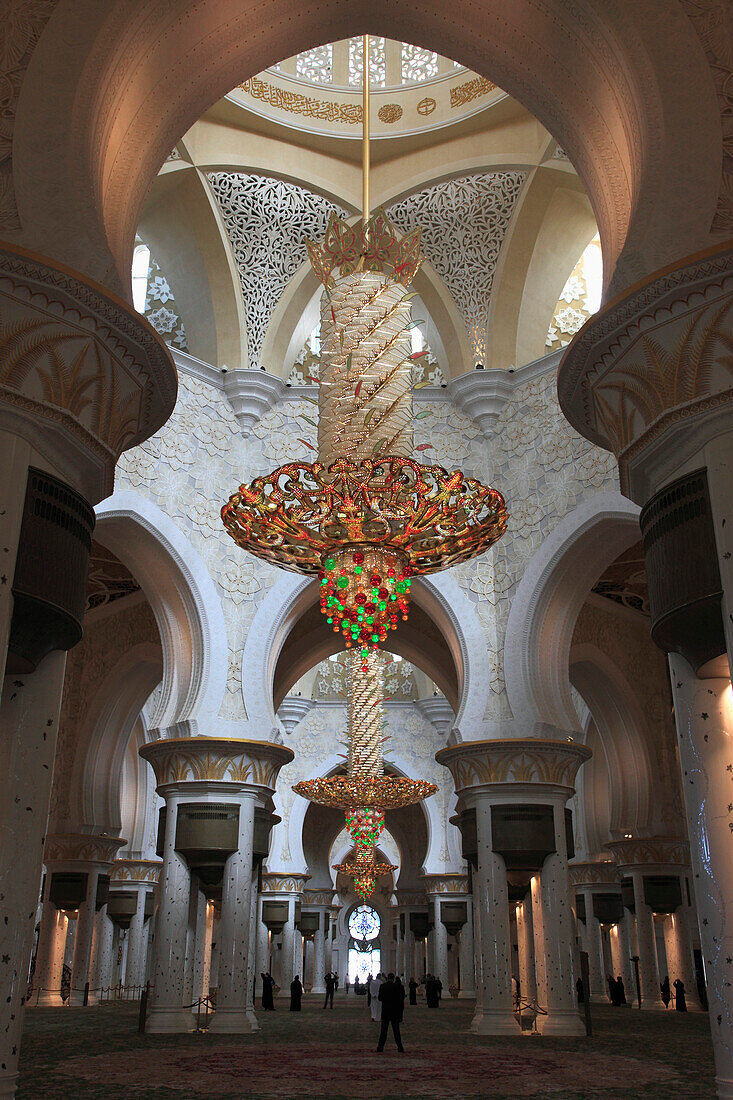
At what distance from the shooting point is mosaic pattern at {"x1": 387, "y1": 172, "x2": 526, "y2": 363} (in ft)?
39.7

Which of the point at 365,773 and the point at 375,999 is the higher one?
the point at 365,773

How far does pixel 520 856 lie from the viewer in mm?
10258

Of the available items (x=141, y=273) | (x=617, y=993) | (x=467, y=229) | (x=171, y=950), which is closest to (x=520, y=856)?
(x=171, y=950)

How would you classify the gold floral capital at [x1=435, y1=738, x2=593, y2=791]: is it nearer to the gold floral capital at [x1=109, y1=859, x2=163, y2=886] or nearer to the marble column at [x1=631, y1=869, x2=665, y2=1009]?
the marble column at [x1=631, y1=869, x2=665, y2=1009]

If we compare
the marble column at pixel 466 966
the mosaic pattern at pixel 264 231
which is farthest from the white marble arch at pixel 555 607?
the marble column at pixel 466 966

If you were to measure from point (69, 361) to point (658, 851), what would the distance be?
469 inches

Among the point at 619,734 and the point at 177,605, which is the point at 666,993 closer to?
the point at 619,734

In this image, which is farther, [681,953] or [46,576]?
[681,953]

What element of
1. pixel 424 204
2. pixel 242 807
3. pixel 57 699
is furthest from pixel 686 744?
pixel 424 204

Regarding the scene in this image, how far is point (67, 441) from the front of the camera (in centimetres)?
428

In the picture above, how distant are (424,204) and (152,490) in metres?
5.09

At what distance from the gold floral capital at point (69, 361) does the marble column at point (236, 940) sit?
6.80m

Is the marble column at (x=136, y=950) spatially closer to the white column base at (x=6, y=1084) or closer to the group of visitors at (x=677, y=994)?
A: the group of visitors at (x=677, y=994)

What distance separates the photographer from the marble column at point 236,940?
10180mm
